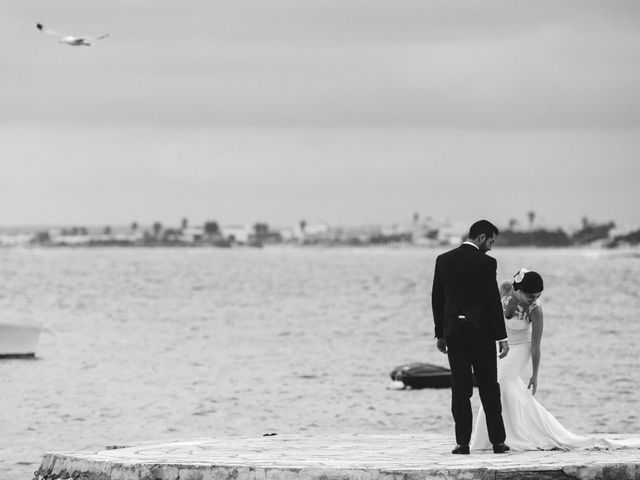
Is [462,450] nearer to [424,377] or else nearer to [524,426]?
[524,426]

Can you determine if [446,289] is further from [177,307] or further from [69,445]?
[177,307]

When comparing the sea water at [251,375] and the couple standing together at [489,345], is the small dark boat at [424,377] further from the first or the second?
the couple standing together at [489,345]

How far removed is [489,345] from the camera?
12.7 metres

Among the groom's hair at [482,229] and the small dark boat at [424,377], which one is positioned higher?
the groom's hair at [482,229]

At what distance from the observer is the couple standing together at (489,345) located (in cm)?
1263

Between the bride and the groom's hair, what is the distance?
704 millimetres

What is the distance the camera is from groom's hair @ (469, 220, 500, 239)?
1282cm

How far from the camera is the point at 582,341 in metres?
52.2

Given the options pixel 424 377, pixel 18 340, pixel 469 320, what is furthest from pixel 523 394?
pixel 18 340

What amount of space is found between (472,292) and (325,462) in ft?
6.71

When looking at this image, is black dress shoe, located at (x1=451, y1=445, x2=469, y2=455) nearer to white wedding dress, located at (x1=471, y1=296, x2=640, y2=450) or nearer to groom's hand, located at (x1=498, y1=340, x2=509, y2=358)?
white wedding dress, located at (x1=471, y1=296, x2=640, y2=450)

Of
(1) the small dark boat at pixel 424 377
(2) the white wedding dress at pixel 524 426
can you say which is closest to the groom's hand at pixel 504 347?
(2) the white wedding dress at pixel 524 426

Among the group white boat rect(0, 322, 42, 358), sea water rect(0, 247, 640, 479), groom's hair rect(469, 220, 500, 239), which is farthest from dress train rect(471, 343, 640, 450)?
white boat rect(0, 322, 42, 358)

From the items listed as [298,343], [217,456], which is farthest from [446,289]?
[298,343]
